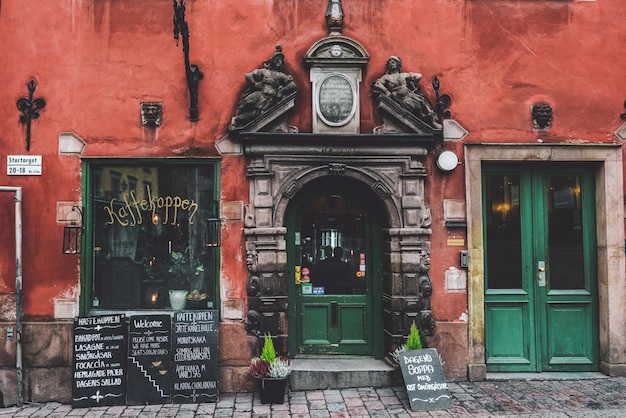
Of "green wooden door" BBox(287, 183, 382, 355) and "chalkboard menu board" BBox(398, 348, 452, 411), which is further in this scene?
"green wooden door" BBox(287, 183, 382, 355)

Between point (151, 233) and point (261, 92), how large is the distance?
223 centimetres

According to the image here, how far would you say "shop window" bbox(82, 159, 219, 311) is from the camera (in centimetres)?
650

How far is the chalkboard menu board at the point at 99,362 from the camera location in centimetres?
588

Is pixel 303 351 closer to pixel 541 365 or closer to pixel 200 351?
pixel 200 351

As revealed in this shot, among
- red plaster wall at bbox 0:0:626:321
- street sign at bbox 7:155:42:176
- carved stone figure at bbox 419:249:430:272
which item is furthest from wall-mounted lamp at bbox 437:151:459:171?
street sign at bbox 7:155:42:176

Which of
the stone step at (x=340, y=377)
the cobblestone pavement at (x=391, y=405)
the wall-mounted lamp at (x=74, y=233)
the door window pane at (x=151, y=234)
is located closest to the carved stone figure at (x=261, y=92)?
the door window pane at (x=151, y=234)

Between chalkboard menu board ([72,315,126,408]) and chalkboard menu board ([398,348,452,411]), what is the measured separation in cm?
320

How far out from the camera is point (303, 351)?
6688 mm

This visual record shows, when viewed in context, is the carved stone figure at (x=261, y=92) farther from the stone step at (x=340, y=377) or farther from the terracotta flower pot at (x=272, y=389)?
the stone step at (x=340, y=377)

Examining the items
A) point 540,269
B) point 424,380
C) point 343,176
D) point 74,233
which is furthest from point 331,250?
point 74,233

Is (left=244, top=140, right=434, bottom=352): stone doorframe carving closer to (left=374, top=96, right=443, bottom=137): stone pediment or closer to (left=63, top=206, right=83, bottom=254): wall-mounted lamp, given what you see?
(left=374, top=96, right=443, bottom=137): stone pediment

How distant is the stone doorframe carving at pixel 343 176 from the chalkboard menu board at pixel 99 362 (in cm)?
151

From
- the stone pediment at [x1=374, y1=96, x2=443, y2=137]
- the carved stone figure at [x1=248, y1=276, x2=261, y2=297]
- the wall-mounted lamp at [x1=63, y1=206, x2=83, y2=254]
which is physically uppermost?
the stone pediment at [x1=374, y1=96, x2=443, y2=137]

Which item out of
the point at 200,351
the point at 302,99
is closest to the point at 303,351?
the point at 200,351
